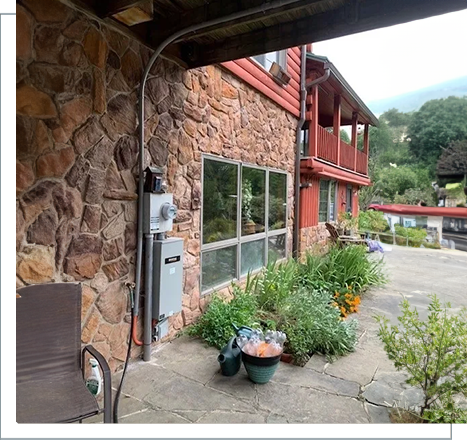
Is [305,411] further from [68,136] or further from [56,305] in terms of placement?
[68,136]

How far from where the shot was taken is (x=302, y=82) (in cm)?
655

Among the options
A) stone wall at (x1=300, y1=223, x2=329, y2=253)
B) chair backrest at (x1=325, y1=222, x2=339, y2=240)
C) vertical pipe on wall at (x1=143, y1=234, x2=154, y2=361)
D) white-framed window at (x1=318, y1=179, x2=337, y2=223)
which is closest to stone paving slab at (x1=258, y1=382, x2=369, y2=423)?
vertical pipe on wall at (x1=143, y1=234, x2=154, y2=361)

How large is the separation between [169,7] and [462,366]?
3481 millimetres

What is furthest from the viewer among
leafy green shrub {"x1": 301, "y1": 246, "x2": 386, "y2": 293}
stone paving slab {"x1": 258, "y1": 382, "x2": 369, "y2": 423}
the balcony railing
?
the balcony railing

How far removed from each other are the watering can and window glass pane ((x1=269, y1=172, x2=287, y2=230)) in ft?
10.2

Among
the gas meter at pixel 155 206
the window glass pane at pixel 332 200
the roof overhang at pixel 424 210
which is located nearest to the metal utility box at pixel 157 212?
the gas meter at pixel 155 206

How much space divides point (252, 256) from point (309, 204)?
2.88m

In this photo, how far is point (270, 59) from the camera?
550cm

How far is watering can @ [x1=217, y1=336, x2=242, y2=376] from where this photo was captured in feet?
8.67

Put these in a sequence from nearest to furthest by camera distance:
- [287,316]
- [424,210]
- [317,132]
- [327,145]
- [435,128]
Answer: [287,316], [435,128], [317,132], [327,145], [424,210]

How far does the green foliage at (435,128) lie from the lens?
15.8ft

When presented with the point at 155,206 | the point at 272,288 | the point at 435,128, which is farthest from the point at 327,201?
the point at 155,206

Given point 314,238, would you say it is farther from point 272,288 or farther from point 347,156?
point 272,288

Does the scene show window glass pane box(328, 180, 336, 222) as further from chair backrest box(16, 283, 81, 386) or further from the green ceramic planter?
chair backrest box(16, 283, 81, 386)
